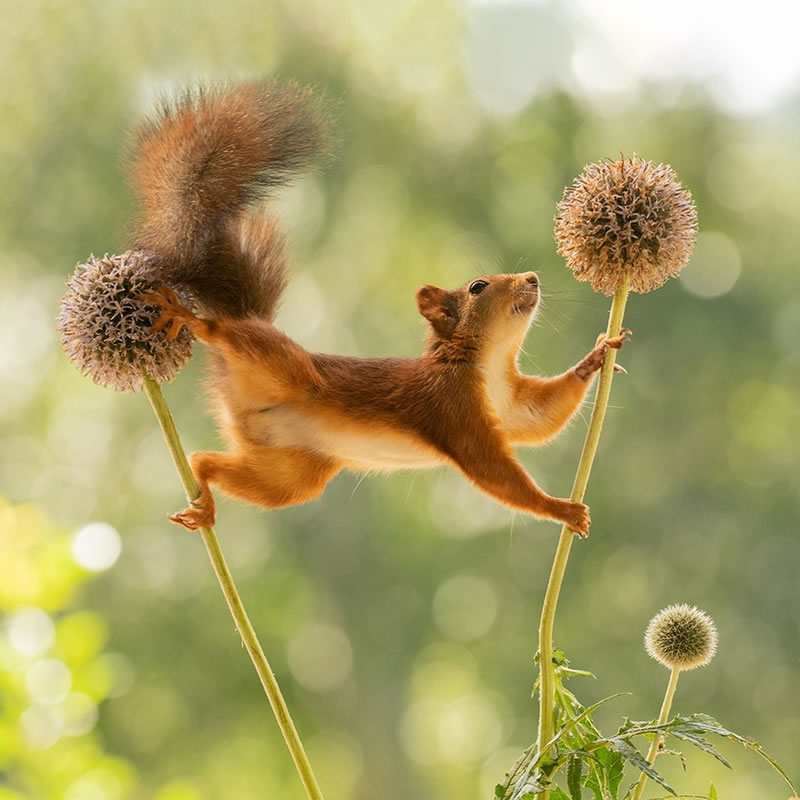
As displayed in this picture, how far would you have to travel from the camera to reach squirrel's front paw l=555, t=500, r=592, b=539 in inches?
27.3

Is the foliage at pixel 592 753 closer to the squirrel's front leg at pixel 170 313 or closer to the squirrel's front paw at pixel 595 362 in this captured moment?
the squirrel's front paw at pixel 595 362

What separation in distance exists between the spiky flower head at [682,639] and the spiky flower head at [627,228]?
274 millimetres

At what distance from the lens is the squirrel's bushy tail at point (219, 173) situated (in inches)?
28.5

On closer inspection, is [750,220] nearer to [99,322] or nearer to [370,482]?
[370,482]

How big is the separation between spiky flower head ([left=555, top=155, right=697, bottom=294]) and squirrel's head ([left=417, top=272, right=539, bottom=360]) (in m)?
0.11

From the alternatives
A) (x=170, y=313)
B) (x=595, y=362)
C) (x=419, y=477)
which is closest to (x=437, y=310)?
(x=595, y=362)

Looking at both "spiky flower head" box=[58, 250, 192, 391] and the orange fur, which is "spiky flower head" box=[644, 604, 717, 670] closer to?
the orange fur

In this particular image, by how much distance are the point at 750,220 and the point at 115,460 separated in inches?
63.7

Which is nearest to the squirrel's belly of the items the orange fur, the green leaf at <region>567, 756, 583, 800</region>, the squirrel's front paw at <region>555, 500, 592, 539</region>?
the orange fur

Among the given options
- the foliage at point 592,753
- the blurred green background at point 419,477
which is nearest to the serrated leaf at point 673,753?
the foliage at point 592,753

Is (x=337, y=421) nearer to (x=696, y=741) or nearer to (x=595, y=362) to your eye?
(x=595, y=362)

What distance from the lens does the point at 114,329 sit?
0.66m

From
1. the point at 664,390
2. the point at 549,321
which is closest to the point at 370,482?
the point at 664,390

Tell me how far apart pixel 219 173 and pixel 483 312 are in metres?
0.24
